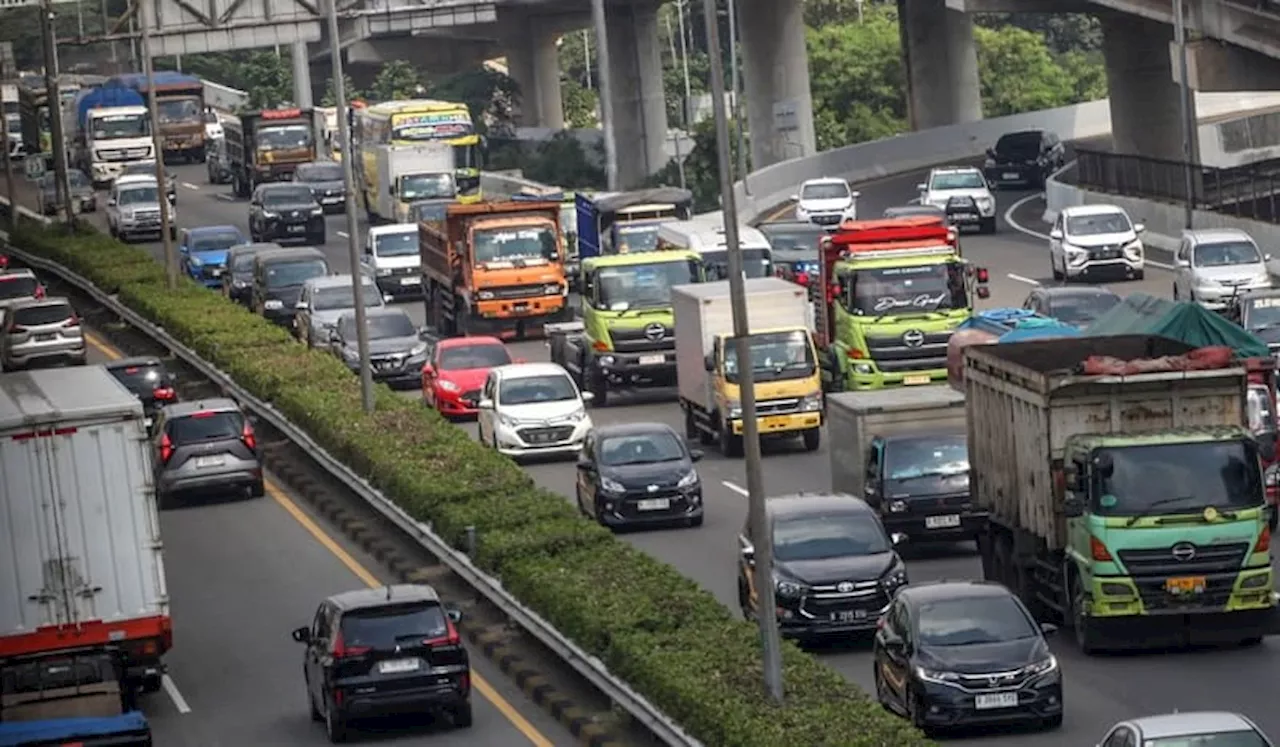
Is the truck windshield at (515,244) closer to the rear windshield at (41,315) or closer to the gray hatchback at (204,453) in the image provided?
the rear windshield at (41,315)

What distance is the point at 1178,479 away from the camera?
29.4m

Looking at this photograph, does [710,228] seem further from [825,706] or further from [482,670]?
[825,706]

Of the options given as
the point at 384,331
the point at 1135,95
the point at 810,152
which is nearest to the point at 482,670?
the point at 384,331

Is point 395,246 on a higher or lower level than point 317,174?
lower

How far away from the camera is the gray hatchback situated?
43.6 m

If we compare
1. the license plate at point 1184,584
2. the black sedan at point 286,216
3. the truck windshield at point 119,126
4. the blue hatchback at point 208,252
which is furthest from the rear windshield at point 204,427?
the truck windshield at point 119,126

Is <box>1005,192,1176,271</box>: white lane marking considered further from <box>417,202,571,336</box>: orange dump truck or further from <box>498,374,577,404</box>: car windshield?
<box>498,374,577,404</box>: car windshield

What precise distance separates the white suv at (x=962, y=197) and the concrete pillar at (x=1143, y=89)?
9526 millimetres

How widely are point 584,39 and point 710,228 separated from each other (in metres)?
107

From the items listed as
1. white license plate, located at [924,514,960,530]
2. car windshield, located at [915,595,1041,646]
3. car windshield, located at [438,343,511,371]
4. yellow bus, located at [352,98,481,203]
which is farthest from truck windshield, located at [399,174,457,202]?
car windshield, located at [915,595,1041,646]

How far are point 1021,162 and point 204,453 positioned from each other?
51889mm

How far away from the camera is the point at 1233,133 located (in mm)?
102750

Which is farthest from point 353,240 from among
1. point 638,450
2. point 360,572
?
point 360,572

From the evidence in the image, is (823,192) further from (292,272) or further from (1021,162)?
(292,272)
